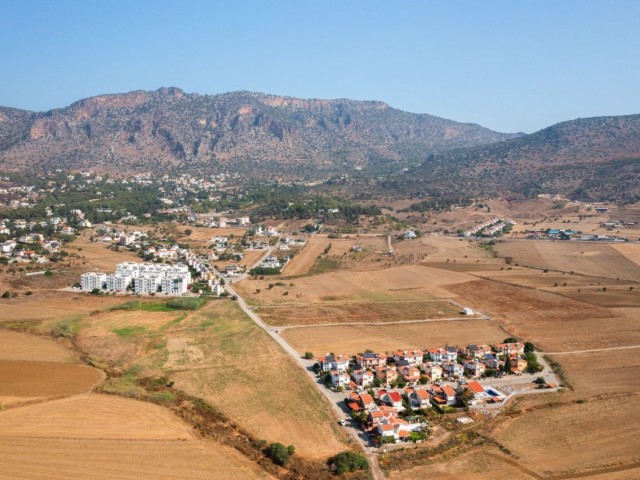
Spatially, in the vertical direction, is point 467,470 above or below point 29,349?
below

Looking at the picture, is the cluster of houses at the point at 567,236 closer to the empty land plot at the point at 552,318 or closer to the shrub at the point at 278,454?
the empty land plot at the point at 552,318

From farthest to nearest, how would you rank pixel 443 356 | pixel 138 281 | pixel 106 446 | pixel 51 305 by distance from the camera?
pixel 138 281, pixel 51 305, pixel 443 356, pixel 106 446

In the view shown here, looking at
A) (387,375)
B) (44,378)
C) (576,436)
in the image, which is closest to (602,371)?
(576,436)

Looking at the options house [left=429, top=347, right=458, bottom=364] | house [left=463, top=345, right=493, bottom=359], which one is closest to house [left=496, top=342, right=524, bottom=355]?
house [left=463, top=345, right=493, bottom=359]

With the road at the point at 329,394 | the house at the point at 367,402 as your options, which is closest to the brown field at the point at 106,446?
the road at the point at 329,394

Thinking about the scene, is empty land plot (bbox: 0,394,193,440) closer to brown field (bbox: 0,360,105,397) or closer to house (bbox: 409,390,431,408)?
brown field (bbox: 0,360,105,397)

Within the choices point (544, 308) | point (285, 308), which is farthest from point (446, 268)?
point (285, 308)

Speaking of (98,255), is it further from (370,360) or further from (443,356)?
(443,356)
